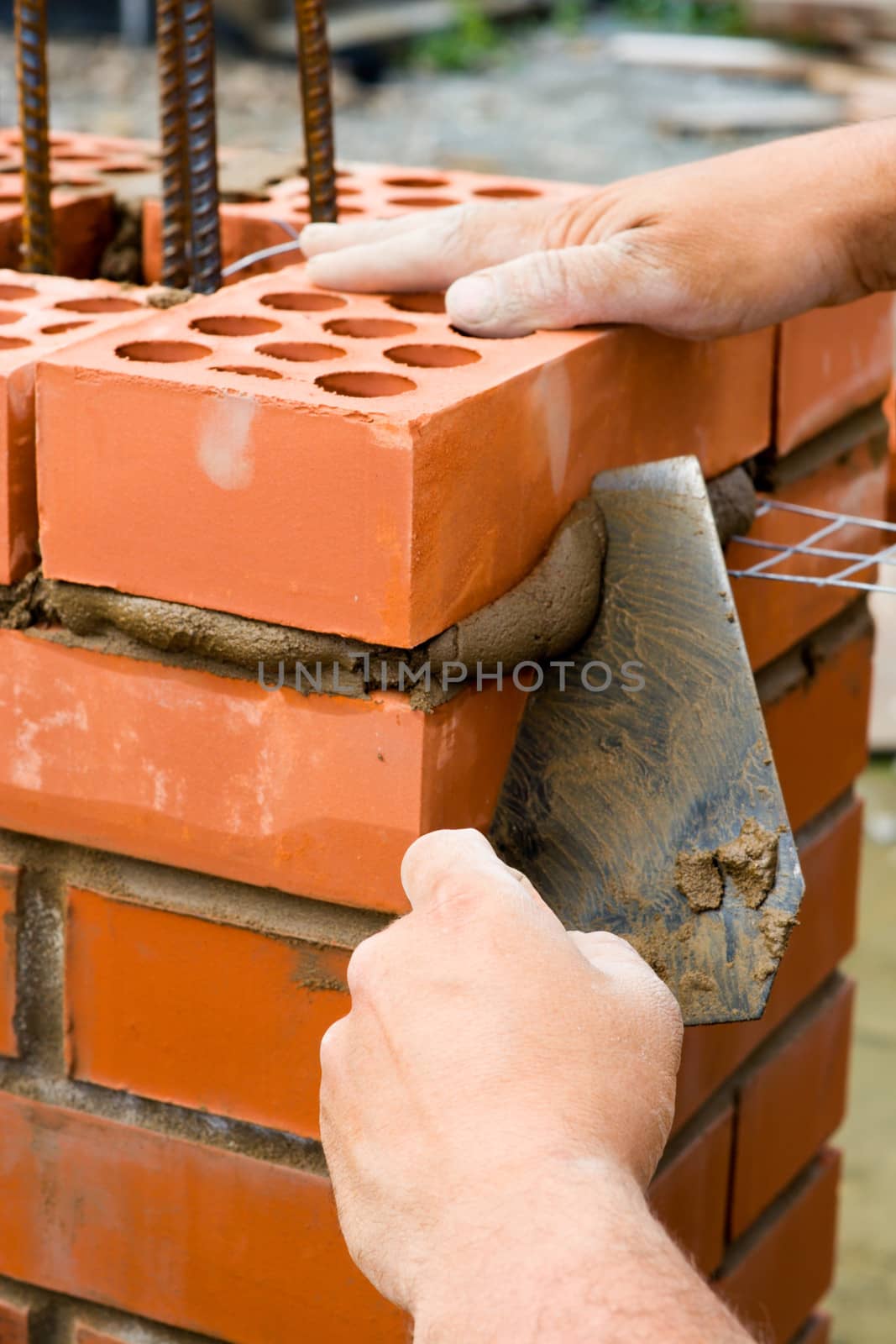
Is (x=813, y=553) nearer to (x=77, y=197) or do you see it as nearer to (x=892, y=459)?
(x=892, y=459)

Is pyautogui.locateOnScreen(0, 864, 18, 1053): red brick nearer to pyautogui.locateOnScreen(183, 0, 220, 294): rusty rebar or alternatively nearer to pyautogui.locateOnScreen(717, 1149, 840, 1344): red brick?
pyautogui.locateOnScreen(183, 0, 220, 294): rusty rebar

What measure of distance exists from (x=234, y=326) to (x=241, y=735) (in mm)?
378

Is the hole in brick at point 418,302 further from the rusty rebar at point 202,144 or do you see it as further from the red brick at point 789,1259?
the red brick at point 789,1259

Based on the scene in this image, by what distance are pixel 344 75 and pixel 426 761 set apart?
11.3 metres

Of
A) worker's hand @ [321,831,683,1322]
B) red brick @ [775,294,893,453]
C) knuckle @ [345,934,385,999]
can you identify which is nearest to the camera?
worker's hand @ [321,831,683,1322]

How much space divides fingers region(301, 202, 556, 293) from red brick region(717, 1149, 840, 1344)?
1.18 meters

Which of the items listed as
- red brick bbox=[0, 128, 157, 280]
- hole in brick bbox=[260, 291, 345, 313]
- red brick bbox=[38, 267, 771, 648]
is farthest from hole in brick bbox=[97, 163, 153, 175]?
red brick bbox=[38, 267, 771, 648]

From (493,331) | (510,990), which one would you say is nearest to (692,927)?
(510,990)

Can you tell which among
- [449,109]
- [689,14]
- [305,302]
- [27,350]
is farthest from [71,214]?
[689,14]

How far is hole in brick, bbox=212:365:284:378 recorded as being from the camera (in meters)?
1.25

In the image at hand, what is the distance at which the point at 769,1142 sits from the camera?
1.97m

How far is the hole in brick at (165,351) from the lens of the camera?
51.4 inches

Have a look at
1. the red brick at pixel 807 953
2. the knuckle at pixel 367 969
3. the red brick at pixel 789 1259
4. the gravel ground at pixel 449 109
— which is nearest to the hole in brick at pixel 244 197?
the red brick at pixel 807 953

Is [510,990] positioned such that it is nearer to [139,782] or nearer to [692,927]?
[692,927]
